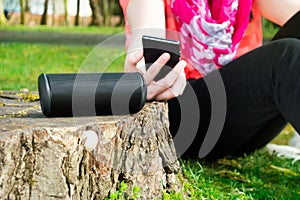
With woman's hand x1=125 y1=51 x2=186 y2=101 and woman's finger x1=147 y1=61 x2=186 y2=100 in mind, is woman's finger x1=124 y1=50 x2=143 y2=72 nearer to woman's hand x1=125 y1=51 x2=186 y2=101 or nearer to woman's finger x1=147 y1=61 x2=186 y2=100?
woman's hand x1=125 y1=51 x2=186 y2=101

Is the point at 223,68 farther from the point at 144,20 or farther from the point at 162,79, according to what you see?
the point at 162,79

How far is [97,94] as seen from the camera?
1.73 meters

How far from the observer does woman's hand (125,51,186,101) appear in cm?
192

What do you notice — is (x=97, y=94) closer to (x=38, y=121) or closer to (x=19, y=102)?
(x=38, y=121)

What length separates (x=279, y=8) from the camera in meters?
2.61

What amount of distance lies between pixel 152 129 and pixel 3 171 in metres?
0.54

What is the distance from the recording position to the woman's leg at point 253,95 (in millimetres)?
2166

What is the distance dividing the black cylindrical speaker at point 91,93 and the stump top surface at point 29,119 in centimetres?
3

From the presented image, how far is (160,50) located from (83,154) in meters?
0.47

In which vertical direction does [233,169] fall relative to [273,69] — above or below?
below

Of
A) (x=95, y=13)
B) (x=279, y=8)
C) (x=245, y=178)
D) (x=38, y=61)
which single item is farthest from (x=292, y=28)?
(x=95, y=13)

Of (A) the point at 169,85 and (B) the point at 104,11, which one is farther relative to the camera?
(B) the point at 104,11

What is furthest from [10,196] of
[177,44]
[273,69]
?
[273,69]

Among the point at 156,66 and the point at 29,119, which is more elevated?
the point at 156,66
